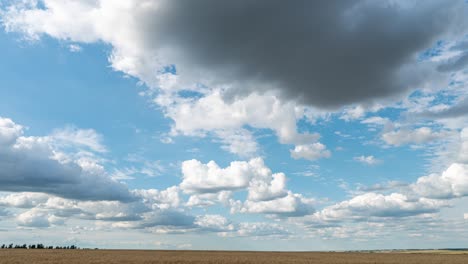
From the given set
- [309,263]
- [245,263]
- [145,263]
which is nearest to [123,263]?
[145,263]

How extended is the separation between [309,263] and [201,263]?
2433cm

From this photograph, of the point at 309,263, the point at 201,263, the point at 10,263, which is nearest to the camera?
the point at 10,263

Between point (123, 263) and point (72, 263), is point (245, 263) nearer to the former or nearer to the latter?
point (123, 263)

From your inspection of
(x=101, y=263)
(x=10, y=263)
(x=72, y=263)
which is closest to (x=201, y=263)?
(x=101, y=263)

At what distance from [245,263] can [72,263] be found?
28860 millimetres

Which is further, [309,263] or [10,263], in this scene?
[309,263]

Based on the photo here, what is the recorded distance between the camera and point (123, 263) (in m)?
69.5

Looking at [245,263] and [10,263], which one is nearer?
[10,263]

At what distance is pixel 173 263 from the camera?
7050cm

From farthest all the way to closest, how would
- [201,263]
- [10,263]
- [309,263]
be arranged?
[309,263] → [201,263] → [10,263]

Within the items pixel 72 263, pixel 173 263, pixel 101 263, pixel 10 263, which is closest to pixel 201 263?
pixel 173 263

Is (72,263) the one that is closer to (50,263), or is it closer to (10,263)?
(50,263)

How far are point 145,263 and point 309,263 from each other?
3258 centimetres

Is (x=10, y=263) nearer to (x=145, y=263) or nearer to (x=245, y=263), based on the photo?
(x=145, y=263)
